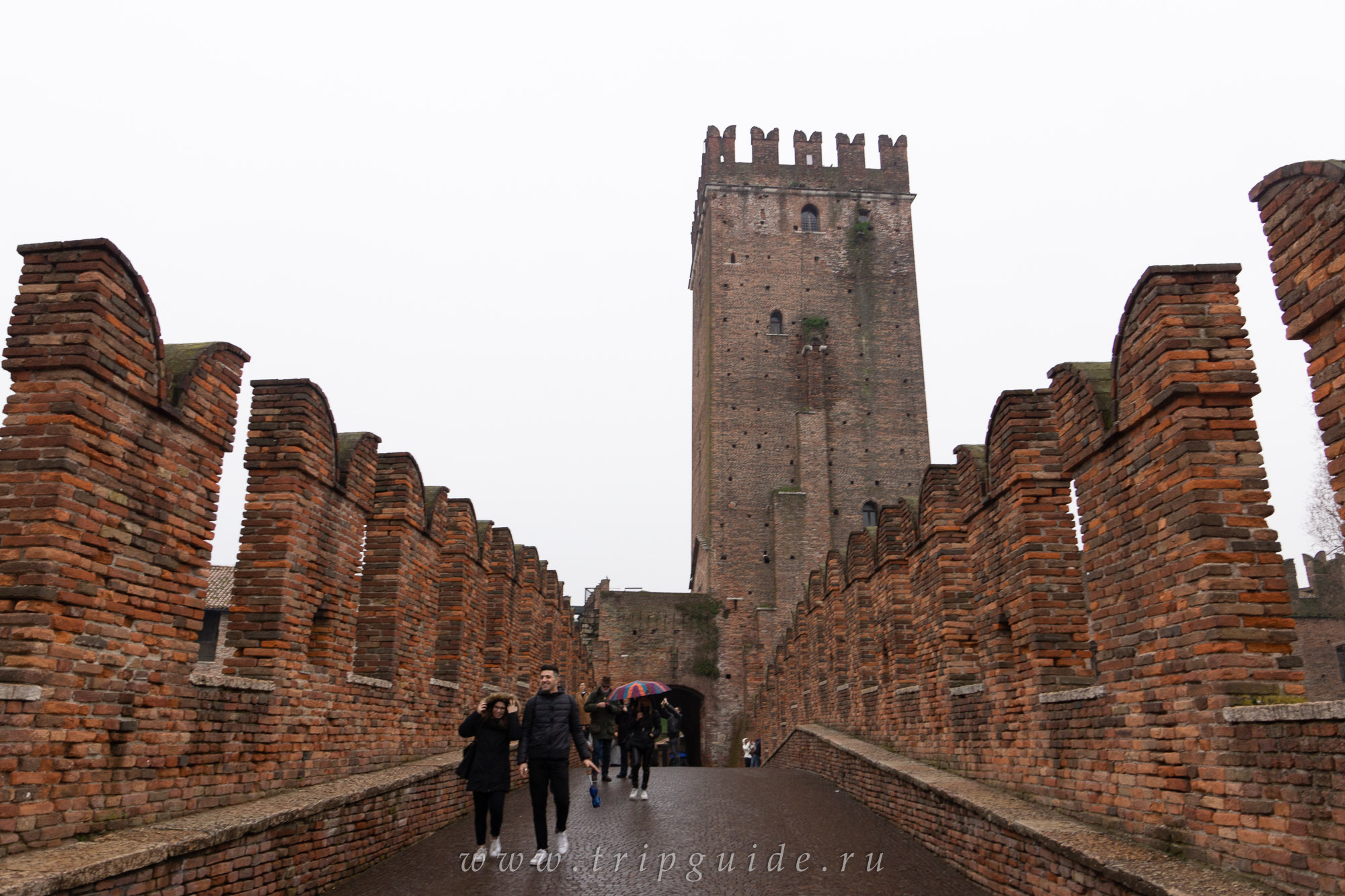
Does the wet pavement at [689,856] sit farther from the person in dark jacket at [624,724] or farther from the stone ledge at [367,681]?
the stone ledge at [367,681]

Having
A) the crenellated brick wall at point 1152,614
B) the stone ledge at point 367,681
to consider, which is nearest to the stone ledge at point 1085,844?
the crenellated brick wall at point 1152,614

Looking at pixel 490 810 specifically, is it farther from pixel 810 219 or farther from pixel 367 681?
pixel 810 219

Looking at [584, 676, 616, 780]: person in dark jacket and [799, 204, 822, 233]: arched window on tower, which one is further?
[799, 204, 822, 233]: arched window on tower

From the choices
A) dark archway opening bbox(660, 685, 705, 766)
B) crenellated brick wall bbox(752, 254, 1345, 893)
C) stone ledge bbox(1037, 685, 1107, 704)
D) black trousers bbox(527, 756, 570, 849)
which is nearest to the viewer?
crenellated brick wall bbox(752, 254, 1345, 893)

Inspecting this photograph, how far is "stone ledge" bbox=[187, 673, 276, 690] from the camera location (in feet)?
19.7

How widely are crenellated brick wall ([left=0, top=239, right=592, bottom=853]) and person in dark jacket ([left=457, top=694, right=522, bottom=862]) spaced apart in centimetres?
125

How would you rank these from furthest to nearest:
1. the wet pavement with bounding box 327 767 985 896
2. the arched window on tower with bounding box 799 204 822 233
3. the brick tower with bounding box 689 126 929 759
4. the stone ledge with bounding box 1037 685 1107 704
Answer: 1. the arched window on tower with bounding box 799 204 822 233
2. the brick tower with bounding box 689 126 929 759
3. the wet pavement with bounding box 327 767 985 896
4. the stone ledge with bounding box 1037 685 1107 704

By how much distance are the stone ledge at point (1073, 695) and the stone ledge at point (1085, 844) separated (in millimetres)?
740

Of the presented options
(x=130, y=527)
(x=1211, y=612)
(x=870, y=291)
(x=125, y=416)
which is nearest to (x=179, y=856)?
(x=130, y=527)

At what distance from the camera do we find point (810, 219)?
39.9 m

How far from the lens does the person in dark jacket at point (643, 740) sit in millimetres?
11188

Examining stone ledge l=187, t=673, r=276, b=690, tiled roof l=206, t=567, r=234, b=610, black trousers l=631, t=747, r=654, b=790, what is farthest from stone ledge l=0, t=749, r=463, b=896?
tiled roof l=206, t=567, r=234, b=610

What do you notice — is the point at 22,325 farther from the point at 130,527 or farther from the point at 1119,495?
the point at 1119,495

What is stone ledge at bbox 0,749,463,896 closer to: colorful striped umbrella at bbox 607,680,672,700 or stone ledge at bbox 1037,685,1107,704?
stone ledge at bbox 1037,685,1107,704
